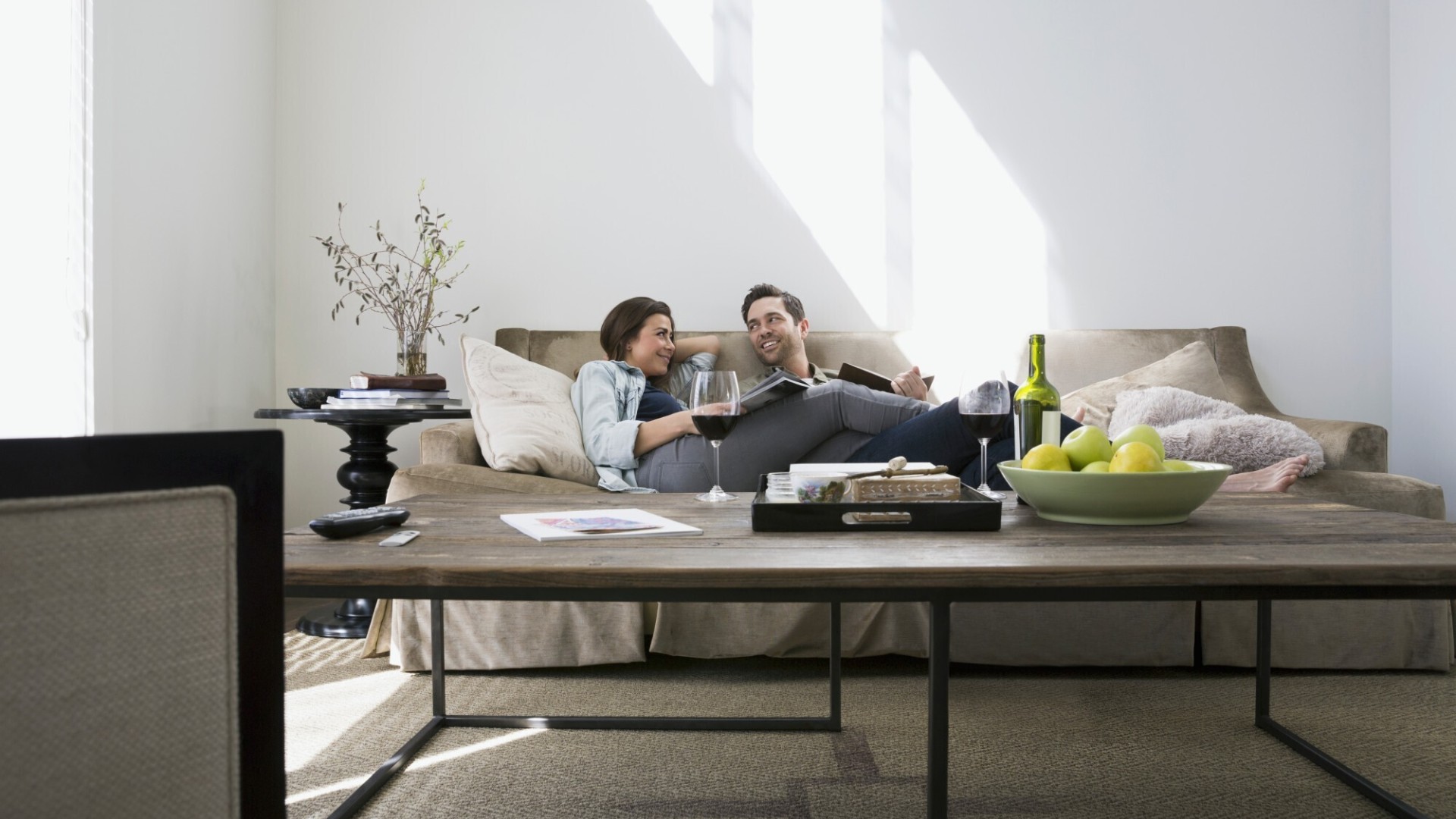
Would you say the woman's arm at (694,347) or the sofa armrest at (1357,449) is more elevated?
the woman's arm at (694,347)

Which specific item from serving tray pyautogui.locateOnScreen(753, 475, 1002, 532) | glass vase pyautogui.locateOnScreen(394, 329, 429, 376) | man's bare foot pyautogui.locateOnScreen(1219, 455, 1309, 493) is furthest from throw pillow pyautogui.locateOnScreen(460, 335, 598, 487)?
man's bare foot pyautogui.locateOnScreen(1219, 455, 1309, 493)

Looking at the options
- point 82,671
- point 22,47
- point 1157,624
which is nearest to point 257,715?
point 82,671

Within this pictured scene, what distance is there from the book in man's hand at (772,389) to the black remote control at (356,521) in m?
0.81

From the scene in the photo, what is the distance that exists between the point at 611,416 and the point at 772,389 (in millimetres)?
683

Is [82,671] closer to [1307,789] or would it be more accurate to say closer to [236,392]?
[1307,789]

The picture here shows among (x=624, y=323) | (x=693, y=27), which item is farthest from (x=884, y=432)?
(x=693, y=27)

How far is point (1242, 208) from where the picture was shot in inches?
132

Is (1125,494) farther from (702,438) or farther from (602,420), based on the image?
(602,420)

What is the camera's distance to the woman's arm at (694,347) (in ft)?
9.80

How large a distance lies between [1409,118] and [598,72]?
2853 mm

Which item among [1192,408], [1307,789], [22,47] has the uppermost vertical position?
[22,47]

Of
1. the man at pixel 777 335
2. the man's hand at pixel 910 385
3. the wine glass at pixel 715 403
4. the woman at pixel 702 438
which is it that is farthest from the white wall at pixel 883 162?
the wine glass at pixel 715 403

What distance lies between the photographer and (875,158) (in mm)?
3385

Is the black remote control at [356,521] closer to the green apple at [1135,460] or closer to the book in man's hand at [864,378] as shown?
the green apple at [1135,460]
